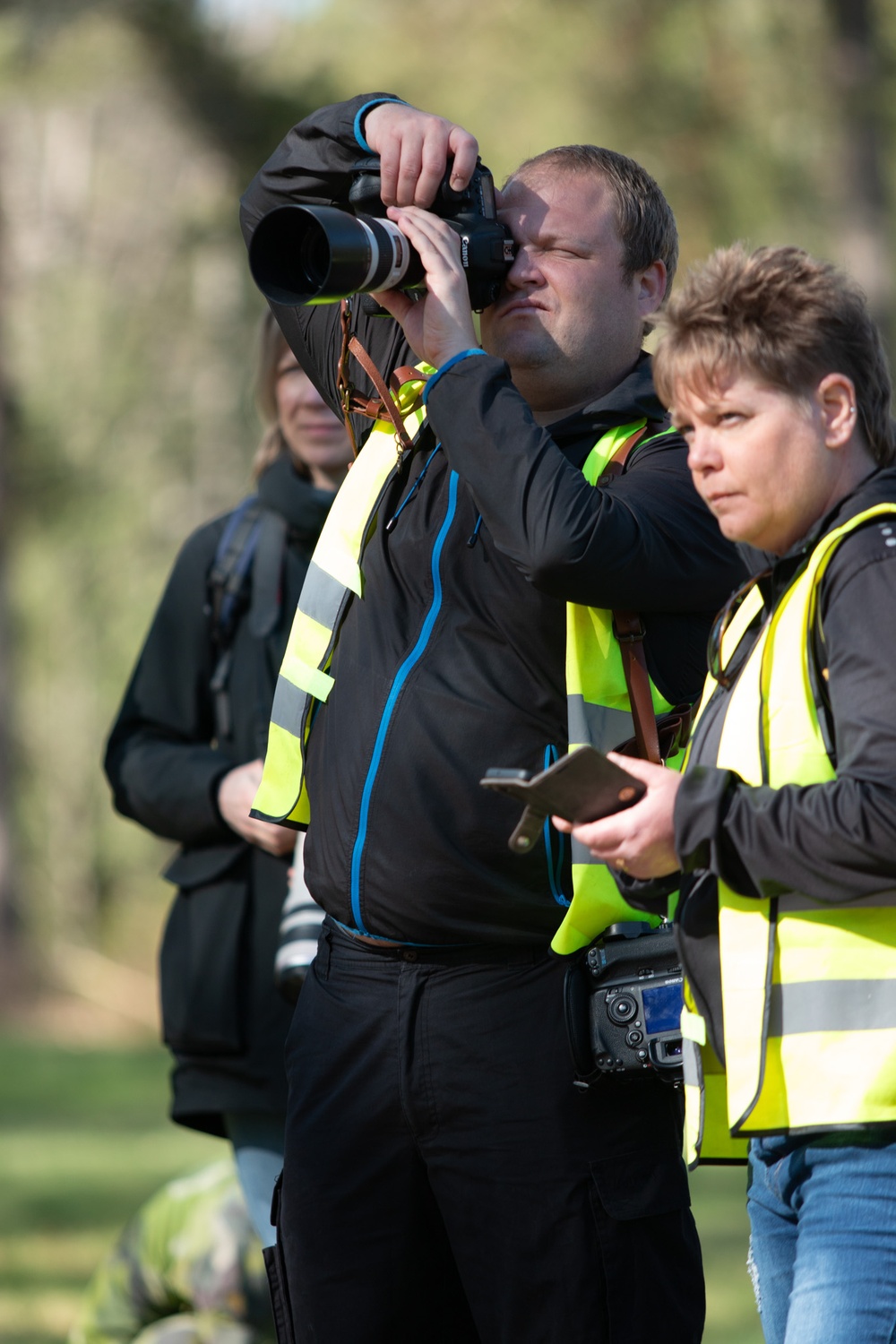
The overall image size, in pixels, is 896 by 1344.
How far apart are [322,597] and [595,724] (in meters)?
0.49

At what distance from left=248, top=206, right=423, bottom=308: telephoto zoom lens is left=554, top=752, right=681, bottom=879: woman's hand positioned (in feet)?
2.25

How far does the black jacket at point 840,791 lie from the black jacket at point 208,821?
1.51 m

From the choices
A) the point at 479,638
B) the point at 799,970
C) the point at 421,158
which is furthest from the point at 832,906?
the point at 421,158

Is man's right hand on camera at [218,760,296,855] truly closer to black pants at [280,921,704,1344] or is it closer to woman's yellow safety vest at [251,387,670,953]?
woman's yellow safety vest at [251,387,670,953]

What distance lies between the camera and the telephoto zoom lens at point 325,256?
202 centimetres

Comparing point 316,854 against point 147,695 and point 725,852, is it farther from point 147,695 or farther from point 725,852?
point 147,695

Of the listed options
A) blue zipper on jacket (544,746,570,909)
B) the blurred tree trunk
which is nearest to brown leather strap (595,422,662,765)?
blue zipper on jacket (544,746,570,909)

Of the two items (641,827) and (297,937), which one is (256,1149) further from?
(641,827)

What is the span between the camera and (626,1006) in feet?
6.65

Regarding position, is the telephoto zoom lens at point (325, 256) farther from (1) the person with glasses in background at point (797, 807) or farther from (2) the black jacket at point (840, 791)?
(2) the black jacket at point (840, 791)

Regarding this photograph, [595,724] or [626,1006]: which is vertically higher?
[595,724]

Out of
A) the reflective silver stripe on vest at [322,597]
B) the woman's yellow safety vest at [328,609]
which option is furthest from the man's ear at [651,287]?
the reflective silver stripe on vest at [322,597]

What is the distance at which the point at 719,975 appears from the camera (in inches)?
69.3

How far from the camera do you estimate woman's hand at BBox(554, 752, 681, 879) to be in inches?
67.8
